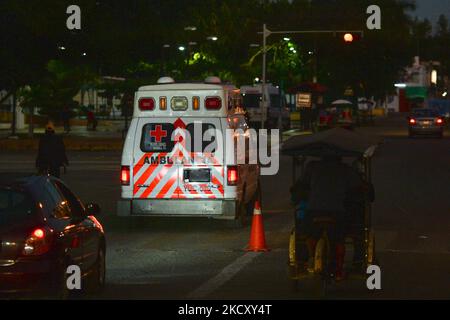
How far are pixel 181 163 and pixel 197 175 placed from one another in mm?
327

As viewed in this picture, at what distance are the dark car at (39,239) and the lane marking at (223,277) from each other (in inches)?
49.5

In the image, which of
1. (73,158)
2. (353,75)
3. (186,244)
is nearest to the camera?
(186,244)

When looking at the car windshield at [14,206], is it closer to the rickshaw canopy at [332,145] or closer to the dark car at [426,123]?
the rickshaw canopy at [332,145]

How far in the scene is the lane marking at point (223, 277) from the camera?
12.8m

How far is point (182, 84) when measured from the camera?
798 inches

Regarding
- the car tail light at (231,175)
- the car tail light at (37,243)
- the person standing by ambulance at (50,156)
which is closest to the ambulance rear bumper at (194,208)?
the car tail light at (231,175)

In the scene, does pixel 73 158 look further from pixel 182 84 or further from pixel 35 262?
pixel 35 262

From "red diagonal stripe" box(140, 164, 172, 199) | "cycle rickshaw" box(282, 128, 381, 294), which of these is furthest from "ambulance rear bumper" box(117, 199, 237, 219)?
"cycle rickshaw" box(282, 128, 381, 294)

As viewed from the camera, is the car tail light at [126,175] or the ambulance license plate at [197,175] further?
the car tail light at [126,175]

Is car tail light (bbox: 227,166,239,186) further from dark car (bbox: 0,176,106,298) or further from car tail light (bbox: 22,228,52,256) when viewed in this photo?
car tail light (bbox: 22,228,52,256)

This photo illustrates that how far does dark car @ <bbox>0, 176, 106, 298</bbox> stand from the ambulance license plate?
750 cm

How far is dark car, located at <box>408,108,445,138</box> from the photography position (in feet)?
215
